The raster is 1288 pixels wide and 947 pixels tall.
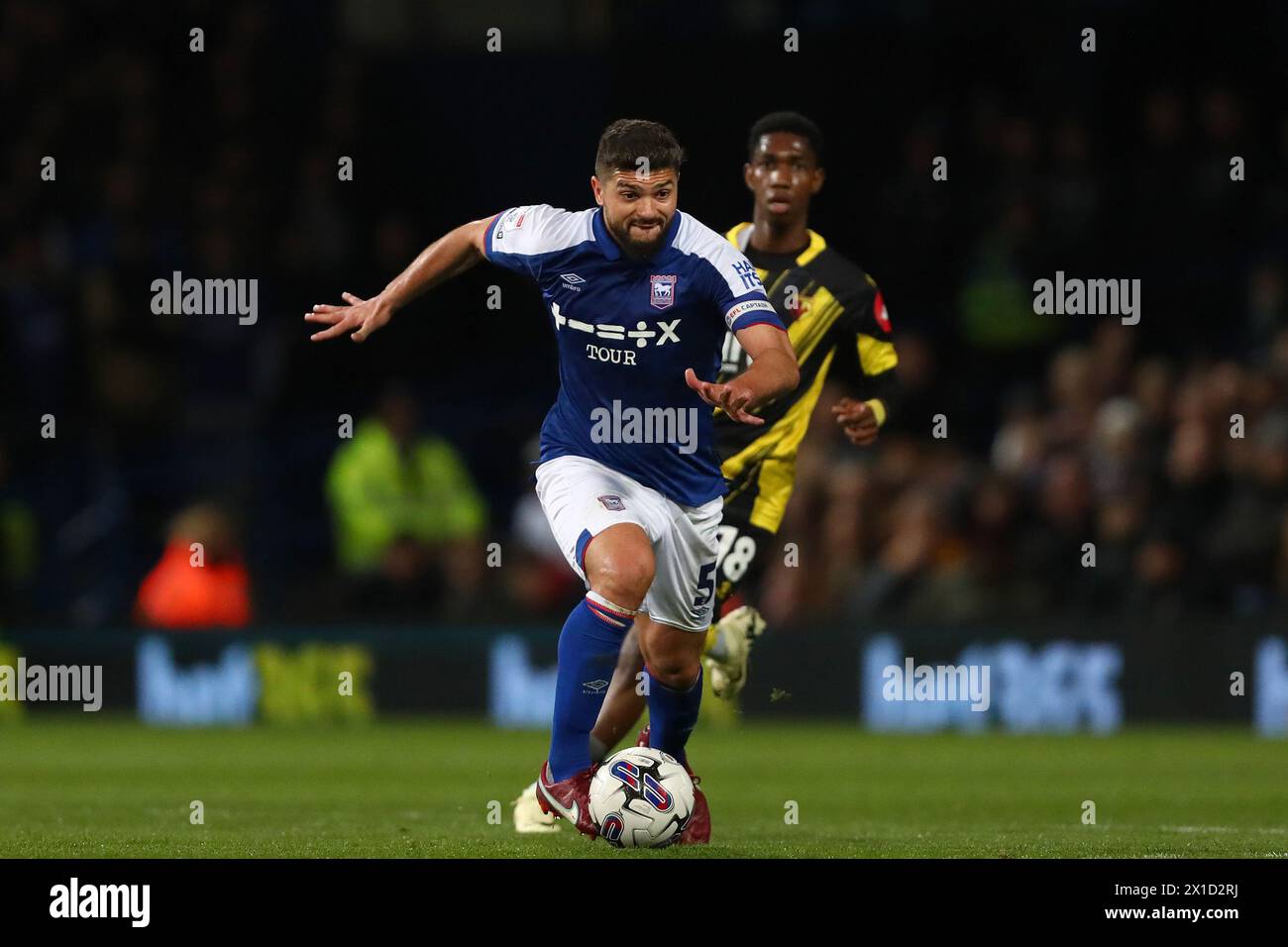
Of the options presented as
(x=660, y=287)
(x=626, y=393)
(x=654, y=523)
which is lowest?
(x=654, y=523)

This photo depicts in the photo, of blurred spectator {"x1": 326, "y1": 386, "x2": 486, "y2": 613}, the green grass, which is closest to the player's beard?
the green grass

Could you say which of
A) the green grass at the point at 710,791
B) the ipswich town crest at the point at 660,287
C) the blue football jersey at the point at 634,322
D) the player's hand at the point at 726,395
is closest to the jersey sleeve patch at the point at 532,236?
the blue football jersey at the point at 634,322

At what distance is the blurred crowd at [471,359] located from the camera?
15695 millimetres

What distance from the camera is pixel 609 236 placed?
26.9 feet

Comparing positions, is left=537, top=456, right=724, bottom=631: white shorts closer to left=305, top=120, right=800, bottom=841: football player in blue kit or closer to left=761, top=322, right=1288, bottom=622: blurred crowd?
left=305, top=120, right=800, bottom=841: football player in blue kit

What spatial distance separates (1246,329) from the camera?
17469 mm

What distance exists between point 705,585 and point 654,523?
0.37 metres

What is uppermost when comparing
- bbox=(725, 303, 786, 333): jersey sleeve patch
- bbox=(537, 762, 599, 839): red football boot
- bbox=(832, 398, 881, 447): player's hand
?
bbox=(725, 303, 786, 333): jersey sleeve patch

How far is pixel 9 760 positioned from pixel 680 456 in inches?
256

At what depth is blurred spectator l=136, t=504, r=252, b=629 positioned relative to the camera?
57.2 ft

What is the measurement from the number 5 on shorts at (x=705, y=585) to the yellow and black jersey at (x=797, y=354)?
4.49ft

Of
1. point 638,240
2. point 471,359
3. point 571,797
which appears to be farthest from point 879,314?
point 471,359

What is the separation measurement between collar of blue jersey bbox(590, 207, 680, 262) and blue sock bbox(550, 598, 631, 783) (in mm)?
1254

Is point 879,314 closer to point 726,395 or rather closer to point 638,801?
point 726,395
